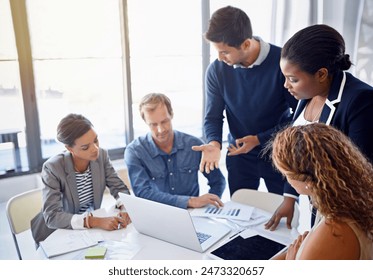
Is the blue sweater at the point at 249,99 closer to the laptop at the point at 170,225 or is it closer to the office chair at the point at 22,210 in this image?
the laptop at the point at 170,225

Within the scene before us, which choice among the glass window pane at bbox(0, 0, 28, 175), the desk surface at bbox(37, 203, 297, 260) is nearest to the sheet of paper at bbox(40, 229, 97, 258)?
the desk surface at bbox(37, 203, 297, 260)

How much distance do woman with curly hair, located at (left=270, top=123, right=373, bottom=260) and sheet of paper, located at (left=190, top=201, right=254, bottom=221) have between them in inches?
18.2

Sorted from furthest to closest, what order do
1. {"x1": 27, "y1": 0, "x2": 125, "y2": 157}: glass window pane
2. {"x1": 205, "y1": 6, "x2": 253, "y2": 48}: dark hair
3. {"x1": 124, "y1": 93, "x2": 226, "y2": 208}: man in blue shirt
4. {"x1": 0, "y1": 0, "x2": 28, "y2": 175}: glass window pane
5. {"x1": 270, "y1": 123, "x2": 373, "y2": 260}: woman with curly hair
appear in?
{"x1": 27, "y1": 0, "x2": 125, "y2": 157}: glass window pane → {"x1": 0, "y1": 0, "x2": 28, "y2": 175}: glass window pane → {"x1": 124, "y1": 93, "x2": 226, "y2": 208}: man in blue shirt → {"x1": 205, "y1": 6, "x2": 253, "y2": 48}: dark hair → {"x1": 270, "y1": 123, "x2": 373, "y2": 260}: woman with curly hair

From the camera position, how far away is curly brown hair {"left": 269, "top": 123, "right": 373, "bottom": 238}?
31.1 inches

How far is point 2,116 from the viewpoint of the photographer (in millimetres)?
2348

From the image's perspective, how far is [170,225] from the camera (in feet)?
3.45

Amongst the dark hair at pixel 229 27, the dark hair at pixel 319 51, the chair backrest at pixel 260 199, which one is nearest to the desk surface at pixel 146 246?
the chair backrest at pixel 260 199

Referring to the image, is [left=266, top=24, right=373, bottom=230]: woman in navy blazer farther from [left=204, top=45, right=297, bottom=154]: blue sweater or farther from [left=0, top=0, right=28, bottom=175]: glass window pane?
[left=0, top=0, right=28, bottom=175]: glass window pane

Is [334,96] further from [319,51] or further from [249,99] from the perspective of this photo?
[249,99]

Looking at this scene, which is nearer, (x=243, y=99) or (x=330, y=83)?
(x=330, y=83)

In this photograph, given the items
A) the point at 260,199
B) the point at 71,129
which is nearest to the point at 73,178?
the point at 71,129

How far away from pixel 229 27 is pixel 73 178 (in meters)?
0.87

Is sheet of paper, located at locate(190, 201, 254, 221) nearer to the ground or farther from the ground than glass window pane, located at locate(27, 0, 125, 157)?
nearer to the ground
